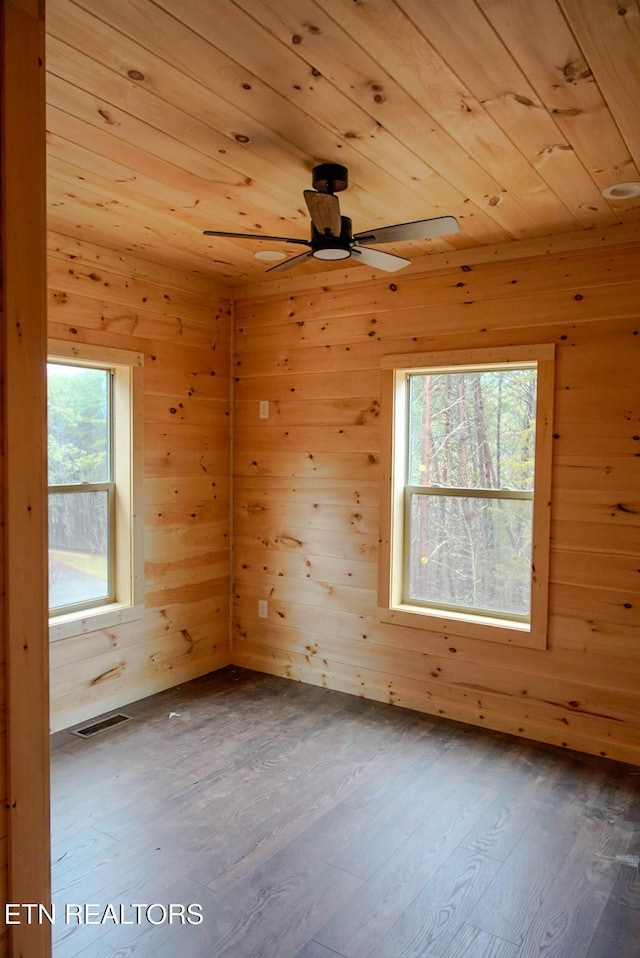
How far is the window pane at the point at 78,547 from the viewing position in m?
3.56

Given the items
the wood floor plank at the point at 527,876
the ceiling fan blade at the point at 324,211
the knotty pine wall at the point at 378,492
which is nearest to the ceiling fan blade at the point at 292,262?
the ceiling fan blade at the point at 324,211

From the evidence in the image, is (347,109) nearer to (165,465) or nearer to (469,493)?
(469,493)

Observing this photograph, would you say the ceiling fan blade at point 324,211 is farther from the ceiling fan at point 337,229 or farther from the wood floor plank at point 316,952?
the wood floor plank at point 316,952

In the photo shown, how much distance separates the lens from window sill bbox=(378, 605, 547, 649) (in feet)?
11.4

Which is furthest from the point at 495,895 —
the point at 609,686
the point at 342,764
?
the point at 609,686

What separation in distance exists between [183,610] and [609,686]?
2600 millimetres

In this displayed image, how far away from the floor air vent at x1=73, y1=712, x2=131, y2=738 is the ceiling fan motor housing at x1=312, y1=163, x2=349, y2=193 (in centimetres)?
294

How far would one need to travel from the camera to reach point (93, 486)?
12.4 feet

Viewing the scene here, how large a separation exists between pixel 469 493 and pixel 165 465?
1.90m

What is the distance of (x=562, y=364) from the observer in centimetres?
336

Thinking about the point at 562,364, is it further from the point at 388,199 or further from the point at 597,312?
the point at 388,199

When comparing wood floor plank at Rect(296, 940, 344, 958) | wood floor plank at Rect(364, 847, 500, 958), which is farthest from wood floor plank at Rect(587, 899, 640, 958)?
wood floor plank at Rect(296, 940, 344, 958)

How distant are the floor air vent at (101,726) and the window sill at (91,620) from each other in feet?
1.65

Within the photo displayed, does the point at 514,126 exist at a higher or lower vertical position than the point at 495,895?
higher
